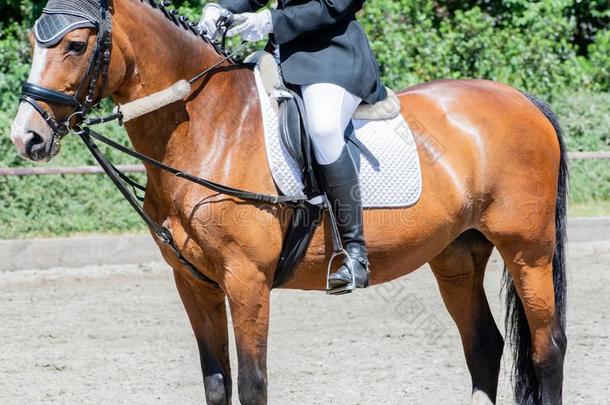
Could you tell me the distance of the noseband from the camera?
3609mm

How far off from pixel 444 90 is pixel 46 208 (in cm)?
578

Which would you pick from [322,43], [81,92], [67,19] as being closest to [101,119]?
[81,92]

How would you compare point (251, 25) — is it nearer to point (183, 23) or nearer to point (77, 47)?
point (183, 23)

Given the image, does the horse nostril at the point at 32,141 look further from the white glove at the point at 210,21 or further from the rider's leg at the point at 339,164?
the rider's leg at the point at 339,164

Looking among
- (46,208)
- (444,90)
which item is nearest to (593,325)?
(444,90)

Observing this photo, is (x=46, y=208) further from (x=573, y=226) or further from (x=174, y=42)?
(x=174, y=42)

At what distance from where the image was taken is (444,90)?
486cm

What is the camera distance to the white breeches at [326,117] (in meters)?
4.07

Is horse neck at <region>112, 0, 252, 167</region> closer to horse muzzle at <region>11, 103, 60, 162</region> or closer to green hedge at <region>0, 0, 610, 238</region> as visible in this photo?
horse muzzle at <region>11, 103, 60, 162</region>

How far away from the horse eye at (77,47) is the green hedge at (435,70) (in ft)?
20.0

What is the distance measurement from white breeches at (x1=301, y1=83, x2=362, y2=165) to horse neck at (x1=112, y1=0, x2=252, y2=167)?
29cm

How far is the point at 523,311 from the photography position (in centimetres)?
491

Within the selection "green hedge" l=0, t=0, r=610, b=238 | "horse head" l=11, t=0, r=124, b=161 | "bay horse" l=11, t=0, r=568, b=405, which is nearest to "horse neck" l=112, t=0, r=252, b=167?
"bay horse" l=11, t=0, r=568, b=405

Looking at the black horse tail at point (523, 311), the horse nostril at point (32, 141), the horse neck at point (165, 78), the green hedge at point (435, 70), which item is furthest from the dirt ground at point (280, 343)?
the horse nostril at point (32, 141)
